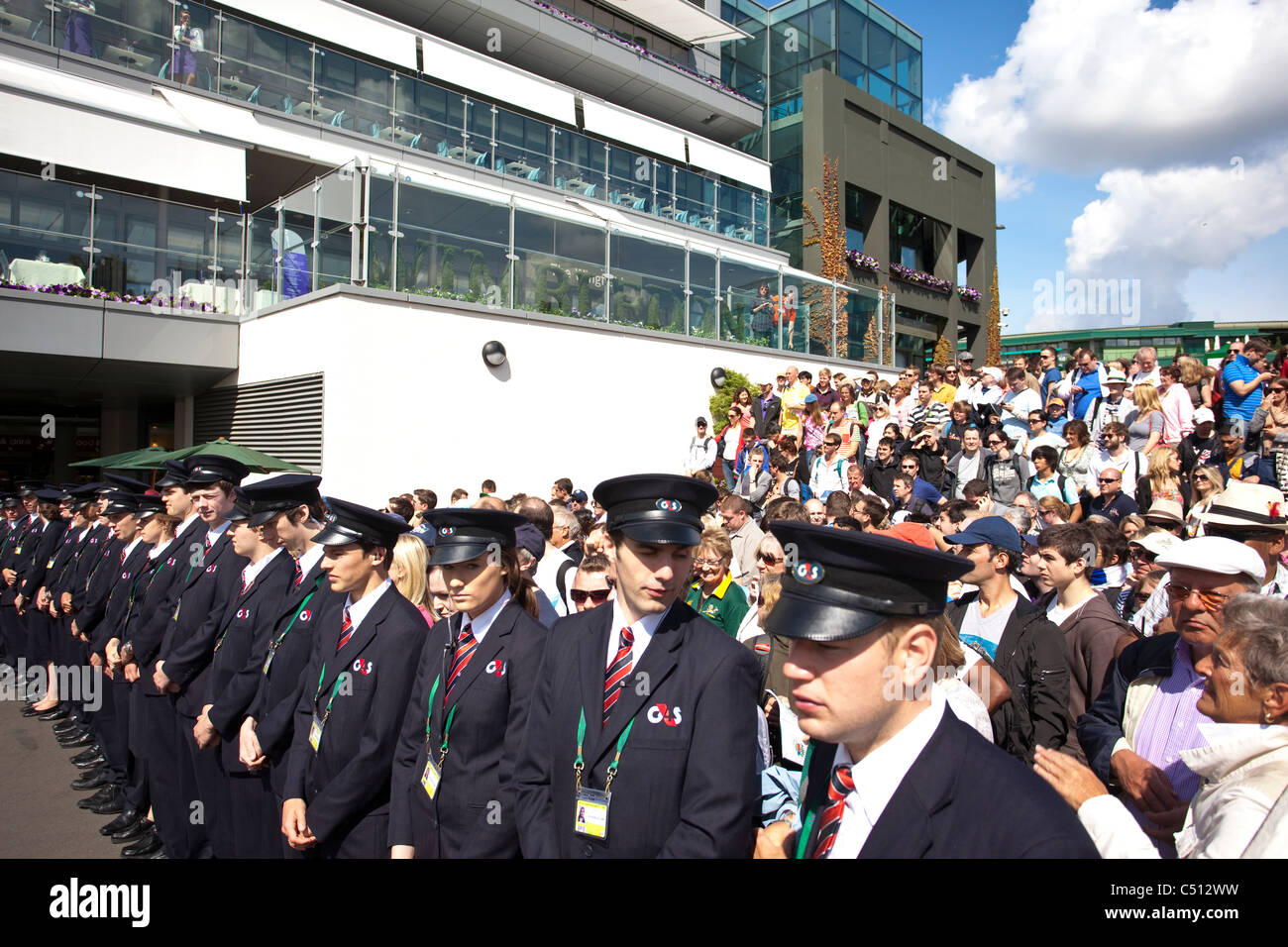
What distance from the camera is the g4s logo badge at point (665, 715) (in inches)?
101

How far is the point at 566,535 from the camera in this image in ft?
23.2

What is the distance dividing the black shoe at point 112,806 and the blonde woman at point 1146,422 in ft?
36.5

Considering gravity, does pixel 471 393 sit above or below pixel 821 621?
above

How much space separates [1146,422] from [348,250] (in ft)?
38.7

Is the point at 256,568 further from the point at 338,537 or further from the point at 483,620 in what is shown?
the point at 483,620

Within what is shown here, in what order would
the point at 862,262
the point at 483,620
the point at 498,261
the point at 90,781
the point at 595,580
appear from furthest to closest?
1. the point at 862,262
2. the point at 498,261
3. the point at 90,781
4. the point at 595,580
5. the point at 483,620

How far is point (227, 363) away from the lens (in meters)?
14.4

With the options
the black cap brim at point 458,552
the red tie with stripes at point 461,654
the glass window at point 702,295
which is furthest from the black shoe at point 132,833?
the glass window at point 702,295

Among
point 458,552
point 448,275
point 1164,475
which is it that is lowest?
point 458,552

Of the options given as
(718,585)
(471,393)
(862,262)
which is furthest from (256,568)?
(862,262)

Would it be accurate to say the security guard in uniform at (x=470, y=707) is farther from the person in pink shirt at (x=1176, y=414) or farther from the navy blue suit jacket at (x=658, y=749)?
the person in pink shirt at (x=1176, y=414)

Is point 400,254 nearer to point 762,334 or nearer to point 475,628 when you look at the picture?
point 762,334

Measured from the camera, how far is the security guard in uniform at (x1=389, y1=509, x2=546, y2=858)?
3082 mm

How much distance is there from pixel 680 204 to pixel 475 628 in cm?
2307
